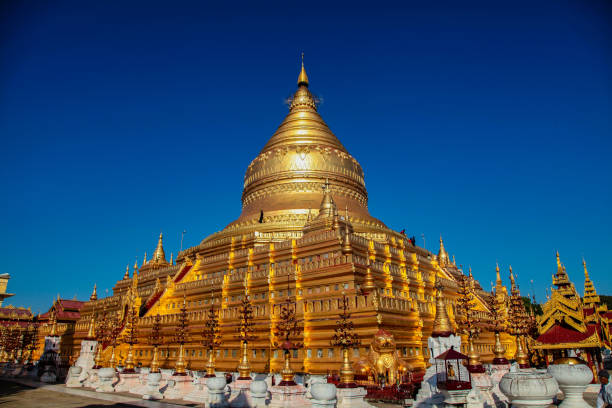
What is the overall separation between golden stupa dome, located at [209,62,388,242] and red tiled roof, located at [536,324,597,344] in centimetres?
1906

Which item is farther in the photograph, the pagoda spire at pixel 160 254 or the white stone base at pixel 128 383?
the pagoda spire at pixel 160 254

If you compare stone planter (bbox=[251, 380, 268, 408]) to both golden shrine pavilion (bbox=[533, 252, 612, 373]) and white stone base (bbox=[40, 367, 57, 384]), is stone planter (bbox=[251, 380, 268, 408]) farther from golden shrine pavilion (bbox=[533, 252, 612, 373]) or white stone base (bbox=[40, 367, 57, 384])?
white stone base (bbox=[40, 367, 57, 384])

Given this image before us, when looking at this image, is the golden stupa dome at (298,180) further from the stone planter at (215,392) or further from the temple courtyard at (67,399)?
the stone planter at (215,392)

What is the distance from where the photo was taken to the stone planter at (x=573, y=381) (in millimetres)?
7922

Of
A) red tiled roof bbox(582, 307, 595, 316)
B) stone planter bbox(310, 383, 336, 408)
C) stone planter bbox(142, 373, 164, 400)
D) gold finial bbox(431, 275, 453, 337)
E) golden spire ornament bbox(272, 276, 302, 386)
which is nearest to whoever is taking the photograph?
stone planter bbox(310, 383, 336, 408)

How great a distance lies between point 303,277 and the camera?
2864 cm

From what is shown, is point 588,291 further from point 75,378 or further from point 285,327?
point 75,378

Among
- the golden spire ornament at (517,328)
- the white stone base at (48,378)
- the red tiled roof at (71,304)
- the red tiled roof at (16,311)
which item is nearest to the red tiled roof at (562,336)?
the golden spire ornament at (517,328)

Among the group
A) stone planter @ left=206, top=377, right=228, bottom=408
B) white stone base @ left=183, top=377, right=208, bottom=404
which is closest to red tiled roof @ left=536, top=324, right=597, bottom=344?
stone planter @ left=206, top=377, right=228, bottom=408

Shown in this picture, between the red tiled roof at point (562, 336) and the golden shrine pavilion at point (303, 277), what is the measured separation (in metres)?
6.64

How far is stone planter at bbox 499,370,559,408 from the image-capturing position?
6931 millimetres

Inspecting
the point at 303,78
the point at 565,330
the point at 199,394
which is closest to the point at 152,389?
the point at 199,394

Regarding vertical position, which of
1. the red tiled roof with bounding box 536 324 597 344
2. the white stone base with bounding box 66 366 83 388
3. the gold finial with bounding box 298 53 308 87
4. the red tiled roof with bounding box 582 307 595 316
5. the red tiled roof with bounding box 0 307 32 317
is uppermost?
the gold finial with bounding box 298 53 308 87

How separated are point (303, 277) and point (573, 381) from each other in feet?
70.0
